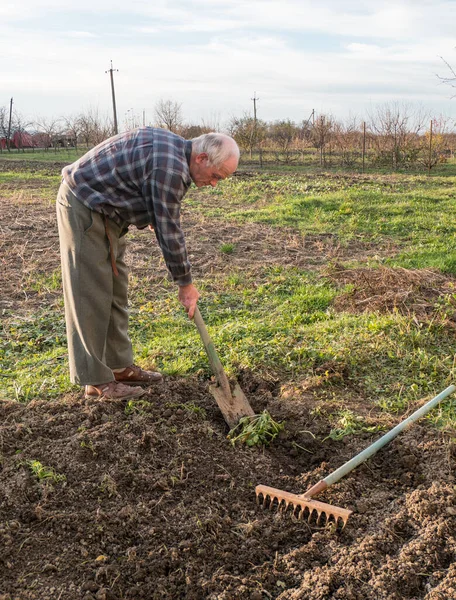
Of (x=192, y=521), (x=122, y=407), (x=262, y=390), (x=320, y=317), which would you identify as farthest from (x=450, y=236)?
(x=192, y=521)

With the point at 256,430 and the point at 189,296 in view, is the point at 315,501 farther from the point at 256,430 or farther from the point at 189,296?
the point at 189,296

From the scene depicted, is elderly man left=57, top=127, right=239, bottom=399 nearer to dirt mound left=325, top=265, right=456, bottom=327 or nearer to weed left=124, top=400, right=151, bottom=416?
weed left=124, top=400, right=151, bottom=416

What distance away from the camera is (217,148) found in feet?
10.1

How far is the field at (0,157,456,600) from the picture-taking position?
2.43m

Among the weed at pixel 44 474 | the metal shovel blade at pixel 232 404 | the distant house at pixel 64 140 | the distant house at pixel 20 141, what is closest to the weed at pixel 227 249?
the metal shovel blade at pixel 232 404

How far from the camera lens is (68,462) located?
304cm

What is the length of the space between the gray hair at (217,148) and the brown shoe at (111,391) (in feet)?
4.96

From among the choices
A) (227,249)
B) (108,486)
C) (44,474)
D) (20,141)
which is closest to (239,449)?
(108,486)

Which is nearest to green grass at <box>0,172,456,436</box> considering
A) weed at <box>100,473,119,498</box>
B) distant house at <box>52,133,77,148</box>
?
weed at <box>100,473,119,498</box>

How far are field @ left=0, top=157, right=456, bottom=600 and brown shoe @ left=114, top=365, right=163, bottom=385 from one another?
0.14 metres

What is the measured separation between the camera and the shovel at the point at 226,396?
3551 millimetres

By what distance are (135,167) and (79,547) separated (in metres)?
1.89

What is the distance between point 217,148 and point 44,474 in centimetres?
190

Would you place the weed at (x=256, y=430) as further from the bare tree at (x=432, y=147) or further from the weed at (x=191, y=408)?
the bare tree at (x=432, y=147)
